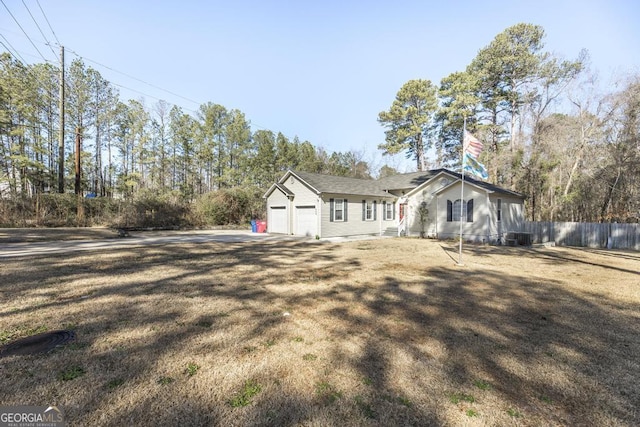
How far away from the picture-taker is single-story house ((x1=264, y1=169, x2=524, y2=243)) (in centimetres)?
1588

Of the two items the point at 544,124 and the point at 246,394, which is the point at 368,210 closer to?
the point at 544,124

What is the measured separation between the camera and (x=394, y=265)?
8820mm

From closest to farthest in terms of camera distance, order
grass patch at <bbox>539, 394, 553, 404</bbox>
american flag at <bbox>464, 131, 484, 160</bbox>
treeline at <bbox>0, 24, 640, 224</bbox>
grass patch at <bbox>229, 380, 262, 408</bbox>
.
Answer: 1. grass patch at <bbox>229, 380, 262, 408</bbox>
2. grass patch at <bbox>539, 394, 553, 404</bbox>
3. american flag at <bbox>464, 131, 484, 160</bbox>
4. treeline at <bbox>0, 24, 640, 224</bbox>

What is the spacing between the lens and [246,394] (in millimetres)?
2510

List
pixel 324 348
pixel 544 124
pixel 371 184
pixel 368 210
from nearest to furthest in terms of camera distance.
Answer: pixel 324 348 < pixel 368 210 < pixel 544 124 < pixel 371 184

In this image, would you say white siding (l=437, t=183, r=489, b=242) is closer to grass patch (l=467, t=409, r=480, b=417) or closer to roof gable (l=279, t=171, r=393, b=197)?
roof gable (l=279, t=171, r=393, b=197)

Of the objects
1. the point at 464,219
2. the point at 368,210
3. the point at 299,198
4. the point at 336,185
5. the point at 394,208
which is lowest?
the point at 464,219

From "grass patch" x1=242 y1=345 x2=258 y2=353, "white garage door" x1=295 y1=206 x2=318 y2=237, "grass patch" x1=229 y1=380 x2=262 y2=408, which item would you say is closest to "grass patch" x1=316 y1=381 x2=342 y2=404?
"grass patch" x1=229 y1=380 x2=262 y2=408

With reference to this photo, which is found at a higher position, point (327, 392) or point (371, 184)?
point (371, 184)

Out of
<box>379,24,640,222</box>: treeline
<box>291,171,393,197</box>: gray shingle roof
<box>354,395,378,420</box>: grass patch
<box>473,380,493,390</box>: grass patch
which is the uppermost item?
<box>379,24,640,222</box>: treeline

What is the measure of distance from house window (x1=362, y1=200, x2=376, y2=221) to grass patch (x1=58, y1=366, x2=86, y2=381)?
17386 millimetres

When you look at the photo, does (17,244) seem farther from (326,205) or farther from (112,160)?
(112,160)

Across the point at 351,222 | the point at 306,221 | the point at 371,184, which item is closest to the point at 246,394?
the point at 306,221

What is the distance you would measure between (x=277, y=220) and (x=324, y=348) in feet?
54.7
